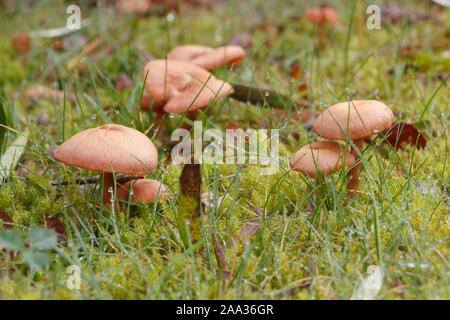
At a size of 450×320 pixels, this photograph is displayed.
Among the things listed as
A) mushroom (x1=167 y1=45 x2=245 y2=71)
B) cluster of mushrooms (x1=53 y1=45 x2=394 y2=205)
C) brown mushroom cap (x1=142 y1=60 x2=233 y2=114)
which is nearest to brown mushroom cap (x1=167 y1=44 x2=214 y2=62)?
mushroom (x1=167 y1=45 x2=245 y2=71)

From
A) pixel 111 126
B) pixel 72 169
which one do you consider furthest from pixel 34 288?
pixel 72 169

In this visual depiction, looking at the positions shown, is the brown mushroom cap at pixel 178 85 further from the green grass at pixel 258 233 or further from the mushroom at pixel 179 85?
the green grass at pixel 258 233

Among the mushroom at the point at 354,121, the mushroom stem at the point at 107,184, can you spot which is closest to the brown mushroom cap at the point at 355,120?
the mushroom at the point at 354,121

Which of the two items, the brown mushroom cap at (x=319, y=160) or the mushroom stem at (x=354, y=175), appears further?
the mushroom stem at (x=354, y=175)

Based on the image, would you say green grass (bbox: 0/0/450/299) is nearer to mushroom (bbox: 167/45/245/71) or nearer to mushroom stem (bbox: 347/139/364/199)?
mushroom stem (bbox: 347/139/364/199)

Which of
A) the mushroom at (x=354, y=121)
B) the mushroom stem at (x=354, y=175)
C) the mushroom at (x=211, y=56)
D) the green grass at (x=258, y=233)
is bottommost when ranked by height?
the green grass at (x=258, y=233)

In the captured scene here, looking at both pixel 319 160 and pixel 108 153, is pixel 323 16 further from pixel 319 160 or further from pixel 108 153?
pixel 108 153

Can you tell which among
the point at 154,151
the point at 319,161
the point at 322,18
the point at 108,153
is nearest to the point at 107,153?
the point at 108,153
